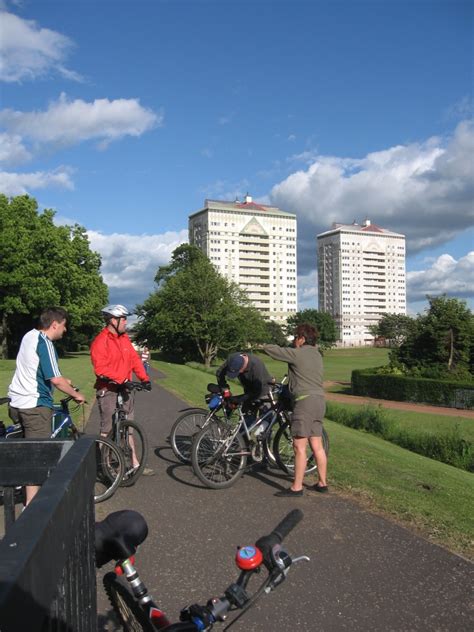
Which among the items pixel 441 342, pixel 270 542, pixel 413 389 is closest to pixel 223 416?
pixel 270 542

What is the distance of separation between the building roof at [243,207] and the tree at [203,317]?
9083cm

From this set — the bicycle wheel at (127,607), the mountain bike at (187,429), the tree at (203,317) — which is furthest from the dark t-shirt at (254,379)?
the tree at (203,317)

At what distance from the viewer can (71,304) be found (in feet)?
166

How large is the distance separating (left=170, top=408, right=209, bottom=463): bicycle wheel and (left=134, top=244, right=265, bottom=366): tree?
56235 millimetres

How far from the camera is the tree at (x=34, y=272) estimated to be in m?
46.6

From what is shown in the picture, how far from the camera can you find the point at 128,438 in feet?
22.4

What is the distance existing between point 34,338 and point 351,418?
13.0m

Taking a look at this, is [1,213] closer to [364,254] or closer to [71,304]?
[71,304]

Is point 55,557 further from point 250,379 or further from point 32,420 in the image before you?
point 250,379

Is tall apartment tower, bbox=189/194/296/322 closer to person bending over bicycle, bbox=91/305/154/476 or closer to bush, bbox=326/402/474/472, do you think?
bush, bbox=326/402/474/472

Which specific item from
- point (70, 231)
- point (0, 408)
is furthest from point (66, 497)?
point (70, 231)

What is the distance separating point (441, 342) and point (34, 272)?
32165 mm

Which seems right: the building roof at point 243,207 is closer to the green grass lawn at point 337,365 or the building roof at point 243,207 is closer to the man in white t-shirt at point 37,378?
the green grass lawn at point 337,365

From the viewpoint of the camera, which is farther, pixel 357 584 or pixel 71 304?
pixel 71 304
